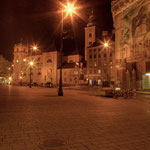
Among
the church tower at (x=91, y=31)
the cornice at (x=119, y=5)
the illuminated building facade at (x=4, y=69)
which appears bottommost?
the illuminated building facade at (x=4, y=69)

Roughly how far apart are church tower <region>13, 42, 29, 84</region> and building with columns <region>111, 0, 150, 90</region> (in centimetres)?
7528

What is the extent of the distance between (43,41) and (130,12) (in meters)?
72.7

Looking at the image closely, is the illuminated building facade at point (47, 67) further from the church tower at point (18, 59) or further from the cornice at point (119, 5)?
the cornice at point (119, 5)

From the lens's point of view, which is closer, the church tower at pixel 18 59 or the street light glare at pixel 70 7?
the street light glare at pixel 70 7

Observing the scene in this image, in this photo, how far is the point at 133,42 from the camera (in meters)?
35.0

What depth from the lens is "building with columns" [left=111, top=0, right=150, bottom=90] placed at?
31.4 meters

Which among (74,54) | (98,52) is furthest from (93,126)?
(74,54)

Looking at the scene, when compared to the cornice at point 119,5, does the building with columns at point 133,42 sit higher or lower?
lower

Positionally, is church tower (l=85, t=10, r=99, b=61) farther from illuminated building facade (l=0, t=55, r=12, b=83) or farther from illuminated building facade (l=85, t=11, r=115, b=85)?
illuminated building facade (l=0, t=55, r=12, b=83)

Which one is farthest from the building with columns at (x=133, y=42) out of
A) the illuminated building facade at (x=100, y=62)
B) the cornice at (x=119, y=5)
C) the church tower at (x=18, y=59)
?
the church tower at (x=18, y=59)

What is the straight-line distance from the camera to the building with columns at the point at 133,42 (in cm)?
3139

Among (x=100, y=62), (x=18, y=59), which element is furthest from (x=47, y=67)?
(x=100, y=62)

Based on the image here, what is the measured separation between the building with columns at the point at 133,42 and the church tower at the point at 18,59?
7528 cm

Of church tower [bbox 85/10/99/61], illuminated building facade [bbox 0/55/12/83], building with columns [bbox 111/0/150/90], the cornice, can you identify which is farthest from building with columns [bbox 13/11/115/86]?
the cornice
